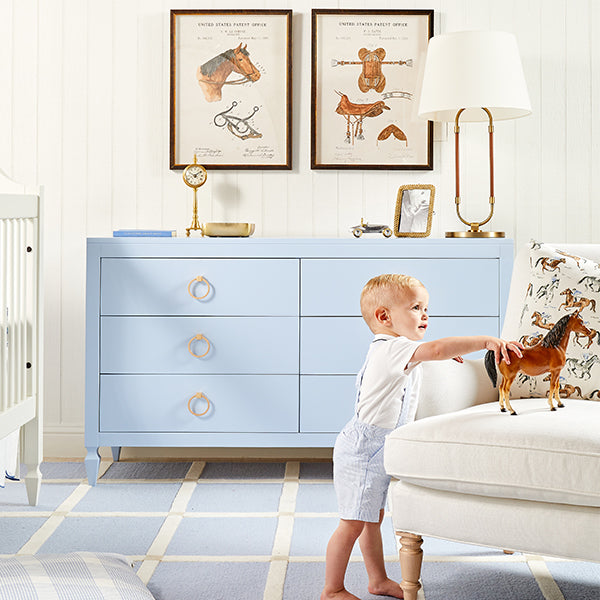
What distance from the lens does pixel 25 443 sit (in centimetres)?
238

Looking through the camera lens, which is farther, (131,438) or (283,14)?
(283,14)

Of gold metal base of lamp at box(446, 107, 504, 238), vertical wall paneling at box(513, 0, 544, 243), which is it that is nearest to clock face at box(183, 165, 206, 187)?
gold metal base of lamp at box(446, 107, 504, 238)

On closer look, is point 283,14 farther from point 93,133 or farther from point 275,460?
point 275,460

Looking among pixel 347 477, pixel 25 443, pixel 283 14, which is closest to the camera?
pixel 347 477

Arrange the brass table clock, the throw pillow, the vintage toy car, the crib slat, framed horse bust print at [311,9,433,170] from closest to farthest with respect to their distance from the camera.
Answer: the throw pillow
the crib slat
the vintage toy car
the brass table clock
framed horse bust print at [311,9,433,170]

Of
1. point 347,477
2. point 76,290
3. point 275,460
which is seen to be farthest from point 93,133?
point 347,477

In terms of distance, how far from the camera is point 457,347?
4.67 ft

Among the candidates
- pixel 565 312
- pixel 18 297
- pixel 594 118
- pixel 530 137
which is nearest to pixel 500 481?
pixel 565 312

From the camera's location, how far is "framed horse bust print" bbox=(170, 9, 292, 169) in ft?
9.36

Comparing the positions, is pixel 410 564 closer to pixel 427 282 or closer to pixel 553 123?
pixel 427 282

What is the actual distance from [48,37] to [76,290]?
3.15 feet

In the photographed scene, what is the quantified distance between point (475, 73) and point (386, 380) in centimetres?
137

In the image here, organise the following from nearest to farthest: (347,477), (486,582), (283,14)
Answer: (347,477) < (486,582) < (283,14)

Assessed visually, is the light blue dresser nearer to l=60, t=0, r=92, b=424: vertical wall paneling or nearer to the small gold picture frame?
the small gold picture frame
